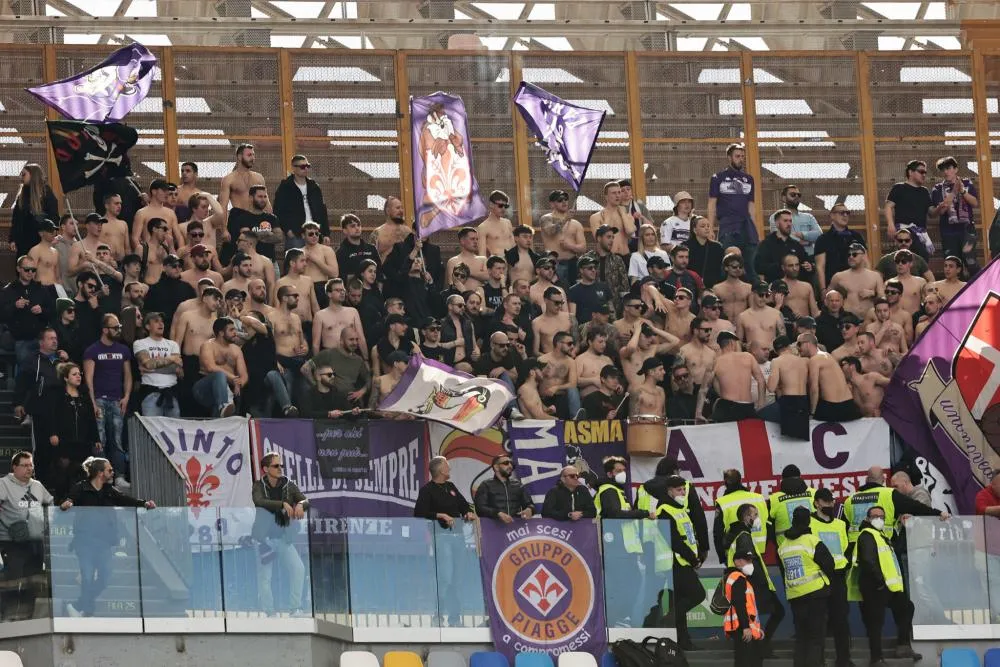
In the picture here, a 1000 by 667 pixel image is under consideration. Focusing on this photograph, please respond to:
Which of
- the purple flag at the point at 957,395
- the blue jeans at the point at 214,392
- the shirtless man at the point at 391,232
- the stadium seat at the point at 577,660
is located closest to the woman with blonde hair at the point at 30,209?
the blue jeans at the point at 214,392

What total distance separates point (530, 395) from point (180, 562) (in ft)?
16.3

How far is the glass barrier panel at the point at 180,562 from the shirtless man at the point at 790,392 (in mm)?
6778

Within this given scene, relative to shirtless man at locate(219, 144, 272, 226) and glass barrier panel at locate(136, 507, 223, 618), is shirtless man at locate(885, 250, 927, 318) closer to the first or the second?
shirtless man at locate(219, 144, 272, 226)

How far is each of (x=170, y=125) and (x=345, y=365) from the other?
26.1 feet

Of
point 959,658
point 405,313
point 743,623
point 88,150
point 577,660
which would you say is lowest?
point 959,658

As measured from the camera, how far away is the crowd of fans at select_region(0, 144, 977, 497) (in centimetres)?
2350

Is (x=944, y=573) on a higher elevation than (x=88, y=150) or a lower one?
lower

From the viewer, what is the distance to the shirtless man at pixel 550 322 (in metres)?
25.4

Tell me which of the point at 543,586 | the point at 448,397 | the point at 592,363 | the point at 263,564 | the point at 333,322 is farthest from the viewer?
the point at 592,363

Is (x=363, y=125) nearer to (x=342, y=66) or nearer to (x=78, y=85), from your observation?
(x=342, y=66)

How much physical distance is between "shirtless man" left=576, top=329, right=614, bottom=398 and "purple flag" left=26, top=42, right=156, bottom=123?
20.5ft

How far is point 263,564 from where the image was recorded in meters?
21.1

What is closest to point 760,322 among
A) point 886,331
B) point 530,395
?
point 886,331

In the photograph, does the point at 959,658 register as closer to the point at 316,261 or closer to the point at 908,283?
the point at 908,283
